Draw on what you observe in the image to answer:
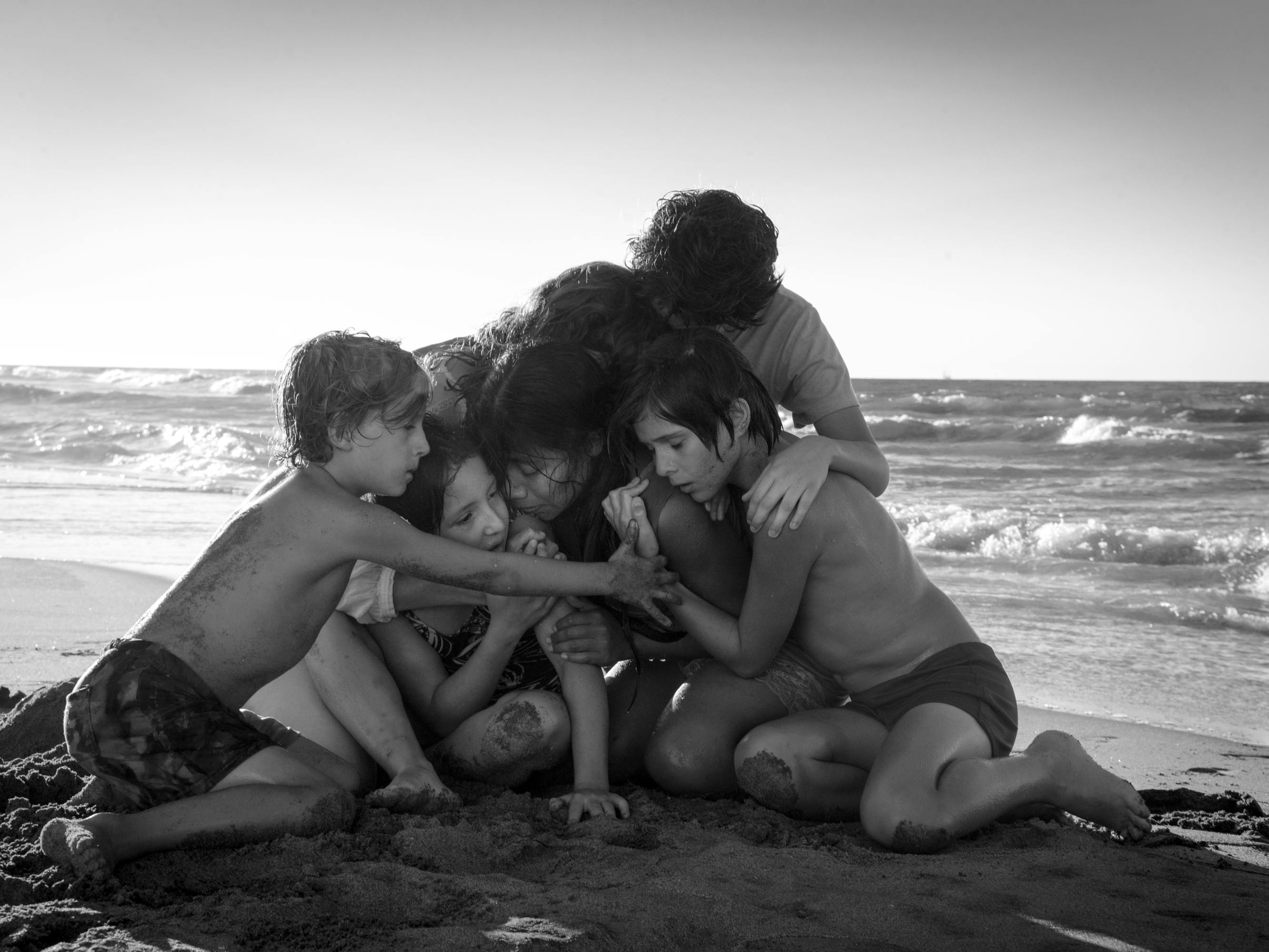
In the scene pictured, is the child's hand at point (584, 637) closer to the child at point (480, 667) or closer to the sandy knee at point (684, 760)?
the child at point (480, 667)

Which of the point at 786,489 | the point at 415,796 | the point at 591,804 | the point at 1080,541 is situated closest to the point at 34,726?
the point at 415,796

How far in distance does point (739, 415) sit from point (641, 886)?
1.16 m

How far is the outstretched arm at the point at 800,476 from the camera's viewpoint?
257 centimetres

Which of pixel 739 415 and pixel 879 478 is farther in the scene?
pixel 879 478

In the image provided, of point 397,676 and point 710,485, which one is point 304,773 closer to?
point 397,676

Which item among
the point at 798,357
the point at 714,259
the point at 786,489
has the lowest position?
the point at 786,489

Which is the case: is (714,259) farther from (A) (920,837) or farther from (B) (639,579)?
(A) (920,837)

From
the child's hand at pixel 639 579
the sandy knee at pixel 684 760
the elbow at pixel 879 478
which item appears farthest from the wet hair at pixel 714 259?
the sandy knee at pixel 684 760

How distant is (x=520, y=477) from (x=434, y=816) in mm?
854

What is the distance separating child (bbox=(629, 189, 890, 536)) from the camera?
275 centimetres

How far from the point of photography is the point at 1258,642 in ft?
15.9

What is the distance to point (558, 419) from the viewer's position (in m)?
2.76

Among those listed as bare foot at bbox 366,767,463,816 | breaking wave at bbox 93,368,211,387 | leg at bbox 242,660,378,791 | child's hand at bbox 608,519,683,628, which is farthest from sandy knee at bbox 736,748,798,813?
breaking wave at bbox 93,368,211,387

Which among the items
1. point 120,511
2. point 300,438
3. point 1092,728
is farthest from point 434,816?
point 120,511
